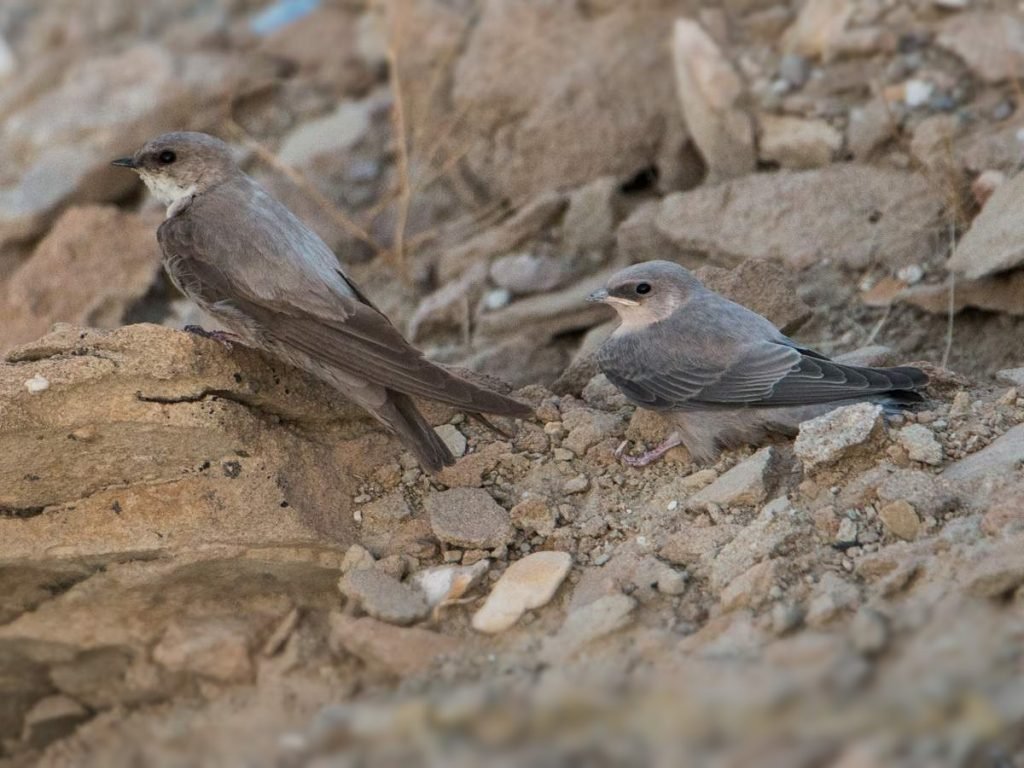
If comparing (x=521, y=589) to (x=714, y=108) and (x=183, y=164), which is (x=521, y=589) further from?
(x=714, y=108)

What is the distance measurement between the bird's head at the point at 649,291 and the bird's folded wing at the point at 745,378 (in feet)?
0.66

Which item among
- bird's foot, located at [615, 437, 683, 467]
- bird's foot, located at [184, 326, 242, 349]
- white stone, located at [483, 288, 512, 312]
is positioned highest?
bird's foot, located at [184, 326, 242, 349]

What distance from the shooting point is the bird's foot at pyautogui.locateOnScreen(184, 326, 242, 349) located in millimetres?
5176

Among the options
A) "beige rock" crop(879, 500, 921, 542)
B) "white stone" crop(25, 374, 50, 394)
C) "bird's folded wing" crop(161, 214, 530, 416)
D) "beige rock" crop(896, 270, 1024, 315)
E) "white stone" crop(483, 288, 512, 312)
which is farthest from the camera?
"white stone" crop(483, 288, 512, 312)

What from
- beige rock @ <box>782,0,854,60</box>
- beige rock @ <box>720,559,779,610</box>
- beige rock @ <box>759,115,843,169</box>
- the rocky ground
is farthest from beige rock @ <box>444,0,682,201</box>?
beige rock @ <box>720,559,779,610</box>

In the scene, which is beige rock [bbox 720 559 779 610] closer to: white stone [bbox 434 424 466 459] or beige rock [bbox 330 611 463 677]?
beige rock [bbox 330 611 463 677]

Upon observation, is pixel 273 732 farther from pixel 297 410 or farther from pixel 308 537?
pixel 297 410

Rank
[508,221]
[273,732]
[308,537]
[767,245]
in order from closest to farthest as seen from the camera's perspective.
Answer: [273,732] → [308,537] → [767,245] → [508,221]

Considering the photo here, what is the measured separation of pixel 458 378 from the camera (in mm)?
5023

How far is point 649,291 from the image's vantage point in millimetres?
5516

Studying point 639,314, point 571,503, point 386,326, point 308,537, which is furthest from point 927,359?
point 308,537

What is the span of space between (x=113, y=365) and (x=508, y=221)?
2907 millimetres

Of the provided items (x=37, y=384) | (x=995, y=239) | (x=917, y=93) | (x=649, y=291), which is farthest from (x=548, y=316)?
(x=37, y=384)

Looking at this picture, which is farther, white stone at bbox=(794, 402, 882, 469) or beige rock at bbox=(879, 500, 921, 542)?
white stone at bbox=(794, 402, 882, 469)
